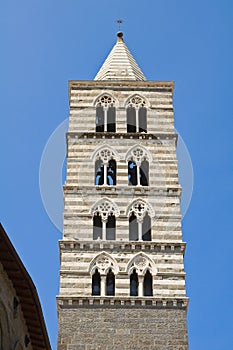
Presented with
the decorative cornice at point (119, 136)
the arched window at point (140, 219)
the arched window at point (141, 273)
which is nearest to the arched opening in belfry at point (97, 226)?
the arched window at point (140, 219)

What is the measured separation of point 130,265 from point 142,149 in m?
4.42

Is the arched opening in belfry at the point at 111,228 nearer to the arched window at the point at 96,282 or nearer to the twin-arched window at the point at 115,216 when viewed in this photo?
the twin-arched window at the point at 115,216

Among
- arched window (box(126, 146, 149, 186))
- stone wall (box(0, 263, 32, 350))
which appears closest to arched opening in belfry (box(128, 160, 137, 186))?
arched window (box(126, 146, 149, 186))

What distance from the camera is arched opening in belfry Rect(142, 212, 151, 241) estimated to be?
84.7 ft

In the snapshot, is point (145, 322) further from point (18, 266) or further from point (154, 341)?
point (18, 266)

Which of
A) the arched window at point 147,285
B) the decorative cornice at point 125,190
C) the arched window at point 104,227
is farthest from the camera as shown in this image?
the decorative cornice at point 125,190

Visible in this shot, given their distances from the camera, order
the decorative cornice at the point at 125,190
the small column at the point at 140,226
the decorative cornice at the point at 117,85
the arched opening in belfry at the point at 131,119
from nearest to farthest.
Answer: the small column at the point at 140,226, the decorative cornice at the point at 125,190, the arched opening in belfry at the point at 131,119, the decorative cornice at the point at 117,85

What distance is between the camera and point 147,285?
24672 millimetres

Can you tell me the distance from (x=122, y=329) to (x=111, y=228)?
3.60 metres

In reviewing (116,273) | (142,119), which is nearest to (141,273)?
(116,273)

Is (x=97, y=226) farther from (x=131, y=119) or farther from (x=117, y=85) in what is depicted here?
(x=117, y=85)

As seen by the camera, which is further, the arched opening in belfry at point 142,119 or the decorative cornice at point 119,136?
the arched opening in belfry at point 142,119

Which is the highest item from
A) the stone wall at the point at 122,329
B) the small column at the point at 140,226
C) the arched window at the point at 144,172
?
the arched window at the point at 144,172

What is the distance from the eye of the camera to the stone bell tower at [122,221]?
23.5 meters
